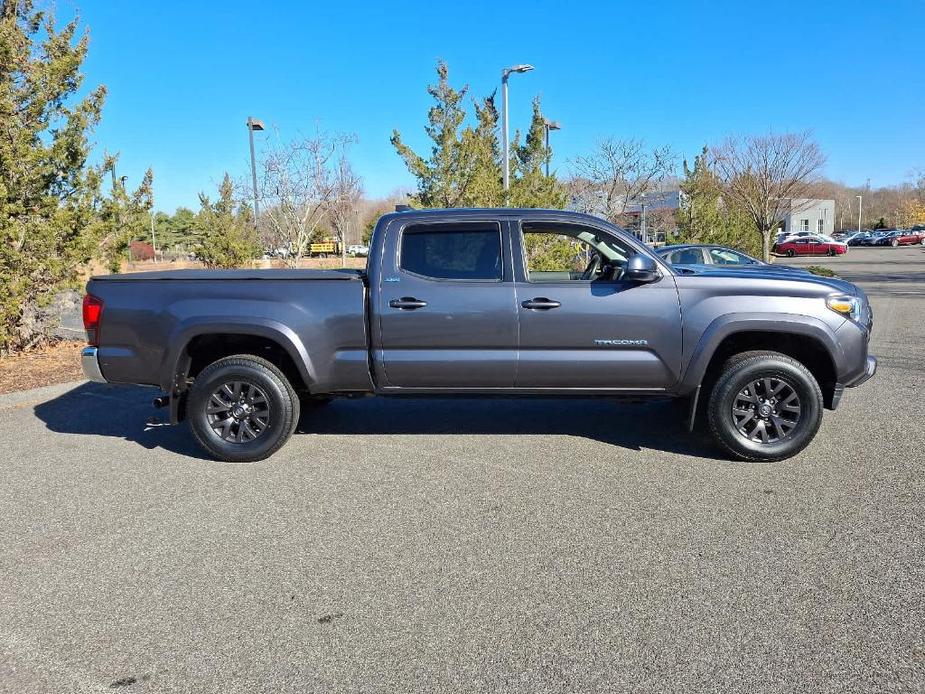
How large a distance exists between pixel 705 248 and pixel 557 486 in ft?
41.5

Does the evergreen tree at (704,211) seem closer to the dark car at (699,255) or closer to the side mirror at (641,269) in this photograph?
the dark car at (699,255)

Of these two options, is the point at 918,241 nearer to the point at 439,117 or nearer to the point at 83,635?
the point at 439,117

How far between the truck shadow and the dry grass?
108 centimetres

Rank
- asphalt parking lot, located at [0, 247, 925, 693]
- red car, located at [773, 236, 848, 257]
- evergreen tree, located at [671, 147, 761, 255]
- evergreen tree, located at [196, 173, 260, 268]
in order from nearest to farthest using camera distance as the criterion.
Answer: asphalt parking lot, located at [0, 247, 925, 693], evergreen tree, located at [196, 173, 260, 268], evergreen tree, located at [671, 147, 761, 255], red car, located at [773, 236, 848, 257]

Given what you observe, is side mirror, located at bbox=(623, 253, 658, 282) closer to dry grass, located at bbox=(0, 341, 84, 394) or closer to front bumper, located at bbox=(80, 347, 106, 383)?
front bumper, located at bbox=(80, 347, 106, 383)

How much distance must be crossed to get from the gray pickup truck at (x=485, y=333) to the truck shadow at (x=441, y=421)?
50 cm

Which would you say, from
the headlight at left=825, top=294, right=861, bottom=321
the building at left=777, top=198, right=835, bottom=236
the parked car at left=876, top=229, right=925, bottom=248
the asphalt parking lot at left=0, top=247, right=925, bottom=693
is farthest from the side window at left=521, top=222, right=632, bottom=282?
the building at left=777, top=198, right=835, bottom=236

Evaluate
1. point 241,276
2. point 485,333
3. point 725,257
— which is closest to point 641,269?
point 485,333

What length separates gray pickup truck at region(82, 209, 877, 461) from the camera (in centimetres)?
492

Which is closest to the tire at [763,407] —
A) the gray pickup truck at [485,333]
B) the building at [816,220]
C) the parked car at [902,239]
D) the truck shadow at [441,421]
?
the gray pickup truck at [485,333]

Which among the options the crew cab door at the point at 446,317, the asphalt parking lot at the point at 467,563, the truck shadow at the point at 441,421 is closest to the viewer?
the asphalt parking lot at the point at 467,563

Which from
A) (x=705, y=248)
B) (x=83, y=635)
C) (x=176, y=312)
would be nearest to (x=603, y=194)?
(x=705, y=248)

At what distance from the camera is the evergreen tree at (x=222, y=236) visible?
19.6 m

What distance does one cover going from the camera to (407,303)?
504 cm
